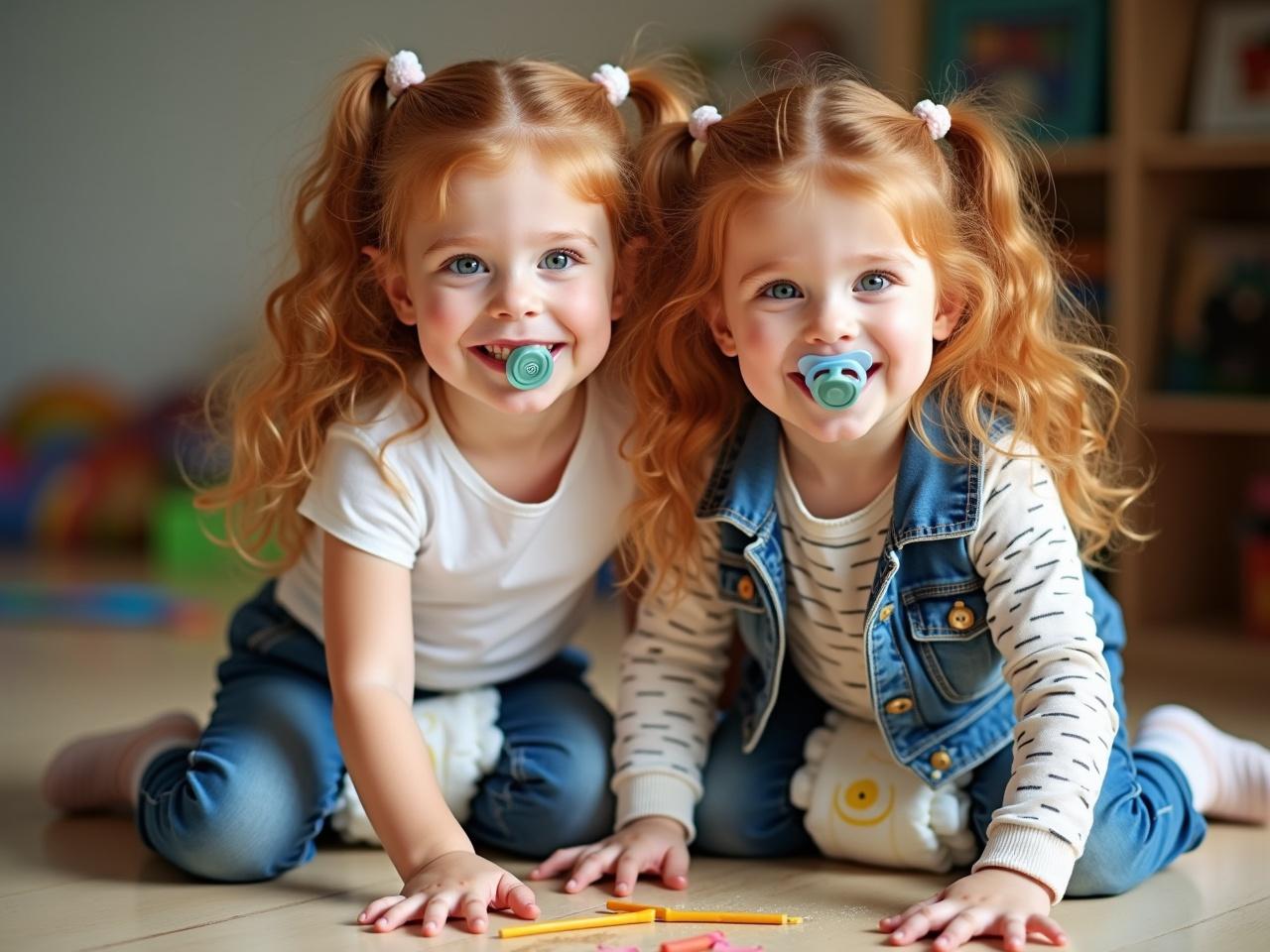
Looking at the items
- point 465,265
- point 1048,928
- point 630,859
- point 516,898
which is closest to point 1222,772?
point 1048,928

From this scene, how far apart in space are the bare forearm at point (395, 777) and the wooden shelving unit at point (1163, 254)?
3.58 ft

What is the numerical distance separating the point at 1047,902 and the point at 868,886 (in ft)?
0.57

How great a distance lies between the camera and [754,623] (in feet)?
4.17

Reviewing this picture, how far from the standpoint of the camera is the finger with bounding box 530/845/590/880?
46.4 inches

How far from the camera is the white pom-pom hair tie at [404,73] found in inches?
48.9

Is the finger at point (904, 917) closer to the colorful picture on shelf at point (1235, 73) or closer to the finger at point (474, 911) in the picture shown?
the finger at point (474, 911)

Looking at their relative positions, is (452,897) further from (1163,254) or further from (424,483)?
(1163,254)

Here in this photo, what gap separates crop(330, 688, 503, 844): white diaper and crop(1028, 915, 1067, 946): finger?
1.54ft

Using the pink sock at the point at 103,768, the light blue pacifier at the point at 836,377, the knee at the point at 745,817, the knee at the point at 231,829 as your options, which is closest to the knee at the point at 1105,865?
the knee at the point at 745,817

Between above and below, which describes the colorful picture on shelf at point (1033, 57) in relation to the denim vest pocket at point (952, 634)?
above

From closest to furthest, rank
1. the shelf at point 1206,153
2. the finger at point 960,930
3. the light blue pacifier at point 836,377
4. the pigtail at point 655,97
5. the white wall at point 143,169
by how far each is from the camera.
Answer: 1. the finger at point 960,930
2. the light blue pacifier at point 836,377
3. the pigtail at point 655,97
4. the shelf at point 1206,153
5. the white wall at point 143,169

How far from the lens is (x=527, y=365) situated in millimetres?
1157

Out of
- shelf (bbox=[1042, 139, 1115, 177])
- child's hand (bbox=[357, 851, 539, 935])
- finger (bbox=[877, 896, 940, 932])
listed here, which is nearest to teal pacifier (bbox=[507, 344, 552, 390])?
child's hand (bbox=[357, 851, 539, 935])

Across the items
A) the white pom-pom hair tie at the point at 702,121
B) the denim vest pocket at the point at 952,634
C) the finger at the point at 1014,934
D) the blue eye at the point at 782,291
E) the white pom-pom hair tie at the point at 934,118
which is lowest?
the finger at the point at 1014,934
